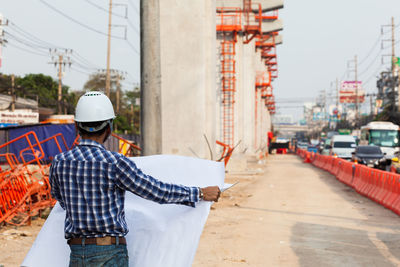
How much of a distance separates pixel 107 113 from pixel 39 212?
30.0 feet

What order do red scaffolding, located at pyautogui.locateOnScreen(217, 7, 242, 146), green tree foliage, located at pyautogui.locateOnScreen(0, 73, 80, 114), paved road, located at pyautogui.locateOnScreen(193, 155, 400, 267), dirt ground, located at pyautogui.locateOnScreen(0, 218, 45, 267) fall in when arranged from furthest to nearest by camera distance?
green tree foliage, located at pyautogui.locateOnScreen(0, 73, 80, 114) → red scaffolding, located at pyautogui.locateOnScreen(217, 7, 242, 146) → paved road, located at pyautogui.locateOnScreen(193, 155, 400, 267) → dirt ground, located at pyautogui.locateOnScreen(0, 218, 45, 267)

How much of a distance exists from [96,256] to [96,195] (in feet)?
1.21

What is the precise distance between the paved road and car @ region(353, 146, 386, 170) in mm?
11693

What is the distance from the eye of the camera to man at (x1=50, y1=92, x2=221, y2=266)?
3184 mm

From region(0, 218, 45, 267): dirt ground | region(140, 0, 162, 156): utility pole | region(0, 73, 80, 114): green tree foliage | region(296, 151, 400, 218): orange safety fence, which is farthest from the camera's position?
region(0, 73, 80, 114): green tree foliage

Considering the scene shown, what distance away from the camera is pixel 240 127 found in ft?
130

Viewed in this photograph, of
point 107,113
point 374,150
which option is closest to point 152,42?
point 107,113

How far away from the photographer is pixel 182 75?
41.8 ft

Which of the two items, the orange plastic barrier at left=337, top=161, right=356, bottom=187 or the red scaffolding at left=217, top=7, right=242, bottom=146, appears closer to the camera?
the orange plastic barrier at left=337, top=161, right=356, bottom=187

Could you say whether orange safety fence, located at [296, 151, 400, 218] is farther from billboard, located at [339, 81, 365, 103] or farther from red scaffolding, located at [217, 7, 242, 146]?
billboard, located at [339, 81, 365, 103]

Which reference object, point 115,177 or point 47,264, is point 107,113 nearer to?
point 115,177

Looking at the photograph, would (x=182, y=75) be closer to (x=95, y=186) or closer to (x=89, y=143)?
(x=89, y=143)

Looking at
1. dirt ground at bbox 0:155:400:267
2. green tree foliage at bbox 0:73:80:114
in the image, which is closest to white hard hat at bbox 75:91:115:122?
dirt ground at bbox 0:155:400:267

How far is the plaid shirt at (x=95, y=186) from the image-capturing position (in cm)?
318
